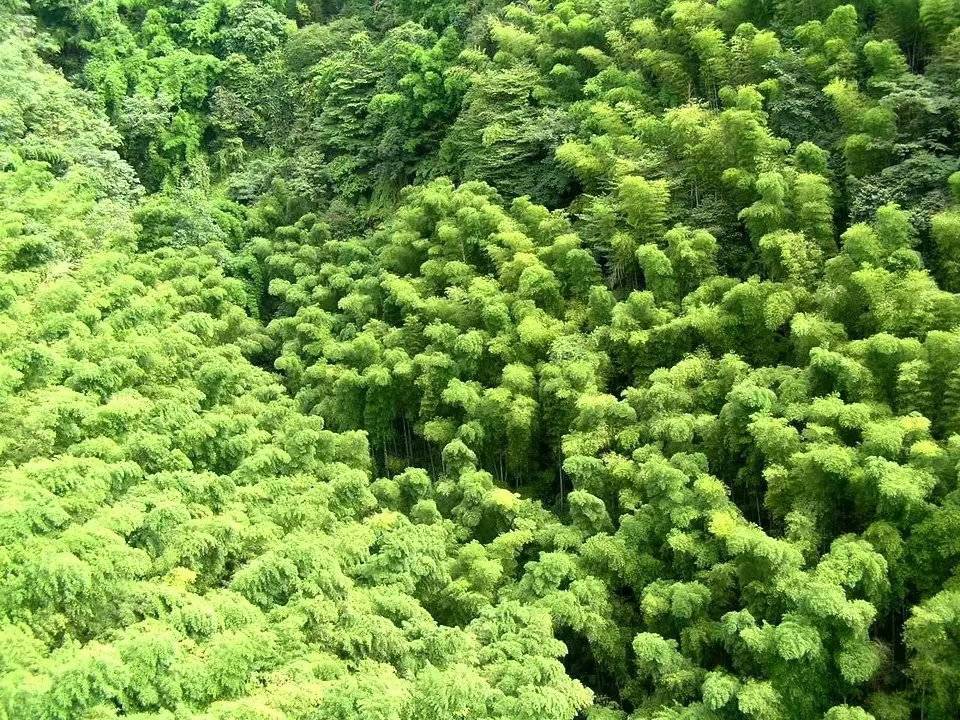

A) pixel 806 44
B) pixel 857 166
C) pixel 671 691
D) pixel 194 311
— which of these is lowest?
pixel 671 691

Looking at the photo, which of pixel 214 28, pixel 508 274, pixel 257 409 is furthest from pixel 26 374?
pixel 214 28

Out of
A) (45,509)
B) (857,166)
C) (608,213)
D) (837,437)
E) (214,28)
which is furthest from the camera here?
(214,28)

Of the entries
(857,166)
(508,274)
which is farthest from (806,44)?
(508,274)

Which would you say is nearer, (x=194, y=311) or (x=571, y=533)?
(x=571, y=533)

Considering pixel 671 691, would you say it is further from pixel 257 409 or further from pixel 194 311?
pixel 194 311

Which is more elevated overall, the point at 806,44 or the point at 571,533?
the point at 806,44

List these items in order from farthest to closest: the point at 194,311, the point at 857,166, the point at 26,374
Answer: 1. the point at 194,311
2. the point at 857,166
3. the point at 26,374
